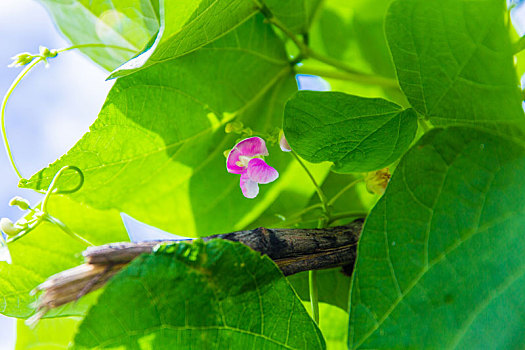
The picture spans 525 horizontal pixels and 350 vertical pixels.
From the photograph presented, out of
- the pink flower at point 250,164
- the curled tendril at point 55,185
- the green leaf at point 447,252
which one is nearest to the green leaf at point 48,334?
the curled tendril at point 55,185

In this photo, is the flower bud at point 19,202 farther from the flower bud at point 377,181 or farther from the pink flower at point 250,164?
the flower bud at point 377,181

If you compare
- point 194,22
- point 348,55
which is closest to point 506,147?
point 194,22

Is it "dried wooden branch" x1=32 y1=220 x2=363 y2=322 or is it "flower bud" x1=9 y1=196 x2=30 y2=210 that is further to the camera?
"flower bud" x1=9 y1=196 x2=30 y2=210

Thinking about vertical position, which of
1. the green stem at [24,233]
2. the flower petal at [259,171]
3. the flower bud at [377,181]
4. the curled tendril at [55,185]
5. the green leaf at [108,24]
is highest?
the green leaf at [108,24]

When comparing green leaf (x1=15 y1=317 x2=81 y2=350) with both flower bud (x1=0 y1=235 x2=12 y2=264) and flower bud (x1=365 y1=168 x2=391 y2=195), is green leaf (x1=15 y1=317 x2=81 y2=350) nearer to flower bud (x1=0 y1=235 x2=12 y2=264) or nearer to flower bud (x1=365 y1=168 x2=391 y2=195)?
flower bud (x1=0 y1=235 x2=12 y2=264)

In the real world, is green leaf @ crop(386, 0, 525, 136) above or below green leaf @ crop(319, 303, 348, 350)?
above

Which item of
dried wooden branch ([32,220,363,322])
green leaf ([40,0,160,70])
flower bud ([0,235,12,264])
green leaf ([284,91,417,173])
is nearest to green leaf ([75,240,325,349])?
dried wooden branch ([32,220,363,322])

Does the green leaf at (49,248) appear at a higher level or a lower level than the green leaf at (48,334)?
higher
